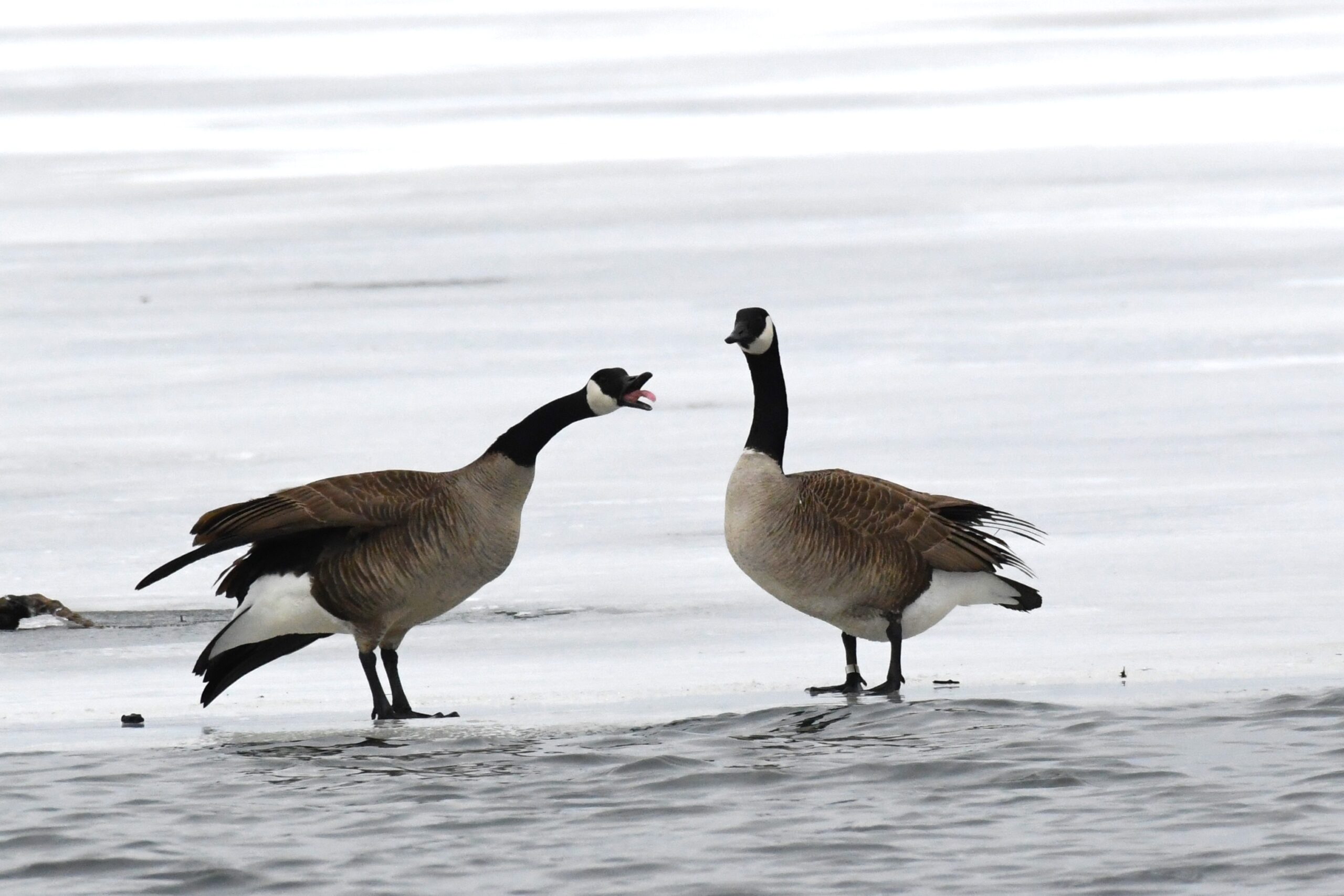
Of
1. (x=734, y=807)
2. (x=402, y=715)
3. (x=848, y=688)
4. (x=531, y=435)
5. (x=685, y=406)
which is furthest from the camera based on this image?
(x=685, y=406)

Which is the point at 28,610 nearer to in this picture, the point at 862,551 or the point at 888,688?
the point at 862,551

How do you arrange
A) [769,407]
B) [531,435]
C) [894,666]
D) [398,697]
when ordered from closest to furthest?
[398,697] < [894,666] < [531,435] < [769,407]

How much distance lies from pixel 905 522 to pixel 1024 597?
1.65ft

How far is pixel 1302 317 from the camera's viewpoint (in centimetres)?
1322

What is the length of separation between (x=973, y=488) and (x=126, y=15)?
25.0 metres

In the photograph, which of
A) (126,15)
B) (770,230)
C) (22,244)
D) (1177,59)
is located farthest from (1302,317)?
(126,15)

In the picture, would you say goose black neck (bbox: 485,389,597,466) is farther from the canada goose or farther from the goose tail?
the goose tail

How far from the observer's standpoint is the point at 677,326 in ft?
43.7

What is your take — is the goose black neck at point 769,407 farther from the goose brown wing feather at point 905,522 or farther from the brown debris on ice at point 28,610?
the brown debris on ice at point 28,610

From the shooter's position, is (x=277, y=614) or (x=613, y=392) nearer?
(x=277, y=614)

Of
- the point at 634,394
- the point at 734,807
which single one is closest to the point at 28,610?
the point at 634,394

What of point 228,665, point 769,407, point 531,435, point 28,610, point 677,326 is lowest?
point 228,665

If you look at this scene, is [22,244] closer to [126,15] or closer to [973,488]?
[973,488]

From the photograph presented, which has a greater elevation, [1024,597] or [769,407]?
[769,407]
